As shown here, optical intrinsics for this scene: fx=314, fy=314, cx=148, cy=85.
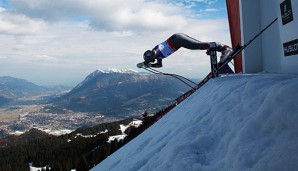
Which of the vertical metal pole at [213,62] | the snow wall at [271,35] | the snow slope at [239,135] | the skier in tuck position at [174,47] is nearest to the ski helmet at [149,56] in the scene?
the skier in tuck position at [174,47]

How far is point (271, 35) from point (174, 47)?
13.0 ft

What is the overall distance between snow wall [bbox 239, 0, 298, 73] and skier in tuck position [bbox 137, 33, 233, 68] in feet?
4.45

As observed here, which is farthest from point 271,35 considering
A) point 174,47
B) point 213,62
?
point 174,47


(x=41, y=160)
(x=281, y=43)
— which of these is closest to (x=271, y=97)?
(x=281, y=43)

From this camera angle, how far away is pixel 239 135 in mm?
4430

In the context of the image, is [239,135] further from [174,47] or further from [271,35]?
[174,47]

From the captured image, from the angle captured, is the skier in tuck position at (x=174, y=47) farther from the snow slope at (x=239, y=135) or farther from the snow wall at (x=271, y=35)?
the snow slope at (x=239, y=135)

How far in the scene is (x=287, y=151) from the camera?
139 inches

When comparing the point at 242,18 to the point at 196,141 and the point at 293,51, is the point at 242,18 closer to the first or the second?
the point at 293,51

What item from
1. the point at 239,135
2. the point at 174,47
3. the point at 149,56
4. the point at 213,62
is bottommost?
the point at 239,135

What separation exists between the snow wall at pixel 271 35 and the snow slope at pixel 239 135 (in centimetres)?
188

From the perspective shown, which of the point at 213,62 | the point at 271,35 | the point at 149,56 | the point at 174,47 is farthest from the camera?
the point at 149,56

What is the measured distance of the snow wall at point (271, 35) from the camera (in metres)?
7.23

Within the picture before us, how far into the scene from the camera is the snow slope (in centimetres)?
377
